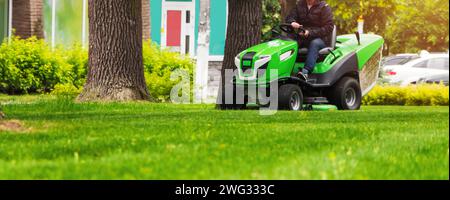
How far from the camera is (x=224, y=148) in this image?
776 centimetres

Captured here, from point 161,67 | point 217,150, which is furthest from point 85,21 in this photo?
point 217,150

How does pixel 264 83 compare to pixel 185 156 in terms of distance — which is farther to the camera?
pixel 264 83

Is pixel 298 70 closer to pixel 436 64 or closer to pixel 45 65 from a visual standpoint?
pixel 45 65

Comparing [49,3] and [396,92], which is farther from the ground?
[49,3]

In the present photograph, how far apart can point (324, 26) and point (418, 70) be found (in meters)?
15.8

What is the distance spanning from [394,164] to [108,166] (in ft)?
6.03

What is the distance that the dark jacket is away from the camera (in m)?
15.5

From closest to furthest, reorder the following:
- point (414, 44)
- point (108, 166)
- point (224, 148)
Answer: point (108, 166) → point (224, 148) → point (414, 44)

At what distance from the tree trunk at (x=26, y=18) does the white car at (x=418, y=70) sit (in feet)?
32.0

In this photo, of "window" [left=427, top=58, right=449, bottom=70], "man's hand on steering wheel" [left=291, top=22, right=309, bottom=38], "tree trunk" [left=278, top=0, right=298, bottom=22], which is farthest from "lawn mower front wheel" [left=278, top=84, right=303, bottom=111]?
"window" [left=427, top=58, right=449, bottom=70]
